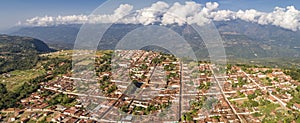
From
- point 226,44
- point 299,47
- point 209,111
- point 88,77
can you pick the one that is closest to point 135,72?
point 88,77

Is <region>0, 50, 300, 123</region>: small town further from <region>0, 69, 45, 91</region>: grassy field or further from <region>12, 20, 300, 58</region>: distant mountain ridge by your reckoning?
<region>12, 20, 300, 58</region>: distant mountain ridge

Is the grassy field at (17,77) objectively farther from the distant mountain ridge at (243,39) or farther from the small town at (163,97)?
the distant mountain ridge at (243,39)

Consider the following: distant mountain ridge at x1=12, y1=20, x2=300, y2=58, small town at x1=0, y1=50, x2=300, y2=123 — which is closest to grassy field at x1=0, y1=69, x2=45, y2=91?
small town at x1=0, y1=50, x2=300, y2=123

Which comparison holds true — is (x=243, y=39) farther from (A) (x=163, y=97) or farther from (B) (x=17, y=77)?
(B) (x=17, y=77)

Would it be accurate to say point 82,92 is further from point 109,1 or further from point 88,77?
point 109,1

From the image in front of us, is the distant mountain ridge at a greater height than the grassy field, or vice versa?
the distant mountain ridge

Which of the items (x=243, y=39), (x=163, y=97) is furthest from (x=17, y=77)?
(x=243, y=39)

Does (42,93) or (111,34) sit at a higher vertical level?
(111,34)
